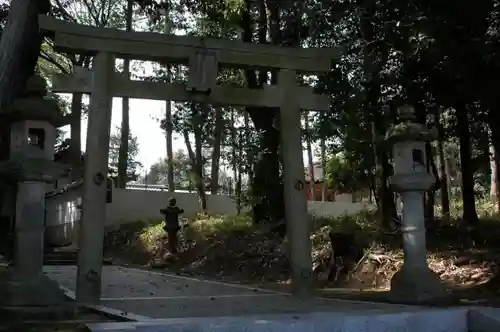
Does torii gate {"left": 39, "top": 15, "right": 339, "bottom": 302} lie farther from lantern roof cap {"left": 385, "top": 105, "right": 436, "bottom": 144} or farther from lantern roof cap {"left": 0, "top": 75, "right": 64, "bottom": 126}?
lantern roof cap {"left": 385, "top": 105, "right": 436, "bottom": 144}

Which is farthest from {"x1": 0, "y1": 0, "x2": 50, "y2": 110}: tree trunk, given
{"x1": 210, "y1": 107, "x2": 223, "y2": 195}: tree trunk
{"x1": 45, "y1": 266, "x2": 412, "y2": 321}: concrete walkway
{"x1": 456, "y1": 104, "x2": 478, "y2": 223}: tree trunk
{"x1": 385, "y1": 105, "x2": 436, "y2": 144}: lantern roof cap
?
{"x1": 210, "y1": 107, "x2": 223, "y2": 195}: tree trunk

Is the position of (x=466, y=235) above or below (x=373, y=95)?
below

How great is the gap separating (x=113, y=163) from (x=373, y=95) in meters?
22.8

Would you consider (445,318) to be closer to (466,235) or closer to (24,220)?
(24,220)

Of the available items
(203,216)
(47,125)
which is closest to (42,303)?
(47,125)

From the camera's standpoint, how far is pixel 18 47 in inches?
389

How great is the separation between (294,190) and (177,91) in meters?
2.25

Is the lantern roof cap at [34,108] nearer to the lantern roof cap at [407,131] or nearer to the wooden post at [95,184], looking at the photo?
the wooden post at [95,184]

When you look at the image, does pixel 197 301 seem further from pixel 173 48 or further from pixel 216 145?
pixel 216 145

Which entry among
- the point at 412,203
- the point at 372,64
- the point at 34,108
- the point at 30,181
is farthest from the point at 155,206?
the point at 412,203

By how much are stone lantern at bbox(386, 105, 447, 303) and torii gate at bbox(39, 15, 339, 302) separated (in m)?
1.32

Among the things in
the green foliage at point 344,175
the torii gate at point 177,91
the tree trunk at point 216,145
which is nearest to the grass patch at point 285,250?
the green foliage at point 344,175

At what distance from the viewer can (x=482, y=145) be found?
41.9ft

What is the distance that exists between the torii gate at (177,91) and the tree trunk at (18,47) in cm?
268
